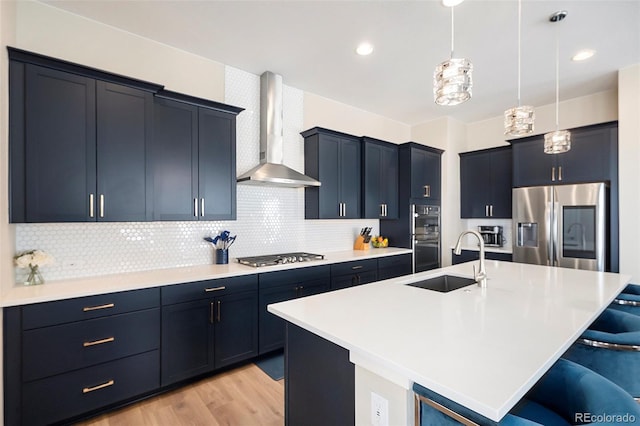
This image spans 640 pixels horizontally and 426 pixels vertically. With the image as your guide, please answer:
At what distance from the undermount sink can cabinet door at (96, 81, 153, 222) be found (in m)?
2.30

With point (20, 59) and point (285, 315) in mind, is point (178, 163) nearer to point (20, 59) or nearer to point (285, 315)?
point (20, 59)

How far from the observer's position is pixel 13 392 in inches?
69.4

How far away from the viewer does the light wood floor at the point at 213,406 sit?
6.64 ft

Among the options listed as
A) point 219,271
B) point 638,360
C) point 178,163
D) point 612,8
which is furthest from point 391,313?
point 612,8

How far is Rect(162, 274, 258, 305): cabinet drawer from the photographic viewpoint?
230cm

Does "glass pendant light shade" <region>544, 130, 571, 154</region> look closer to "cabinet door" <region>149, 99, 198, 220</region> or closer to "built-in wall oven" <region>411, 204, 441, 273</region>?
"built-in wall oven" <region>411, 204, 441, 273</region>

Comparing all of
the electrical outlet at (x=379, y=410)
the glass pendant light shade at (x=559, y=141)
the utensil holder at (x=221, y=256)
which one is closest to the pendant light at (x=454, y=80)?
the electrical outlet at (x=379, y=410)

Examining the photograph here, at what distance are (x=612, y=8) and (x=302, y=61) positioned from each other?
8.62 ft

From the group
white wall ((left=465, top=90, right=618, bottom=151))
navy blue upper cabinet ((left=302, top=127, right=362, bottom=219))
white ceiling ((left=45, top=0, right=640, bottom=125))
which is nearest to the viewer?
white ceiling ((left=45, top=0, right=640, bottom=125))

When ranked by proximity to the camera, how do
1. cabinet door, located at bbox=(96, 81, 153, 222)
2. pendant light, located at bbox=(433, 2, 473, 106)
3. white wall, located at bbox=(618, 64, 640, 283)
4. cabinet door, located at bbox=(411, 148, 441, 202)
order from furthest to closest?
cabinet door, located at bbox=(411, 148, 441, 202) → white wall, located at bbox=(618, 64, 640, 283) → cabinet door, located at bbox=(96, 81, 153, 222) → pendant light, located at bbox=(433, 2, 473, 106)

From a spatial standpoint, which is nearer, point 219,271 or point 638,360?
point 638,360

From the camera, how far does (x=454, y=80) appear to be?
4.79 feet

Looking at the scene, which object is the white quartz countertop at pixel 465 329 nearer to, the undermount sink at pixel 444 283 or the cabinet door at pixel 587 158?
the undermount sink at pixel 444 283

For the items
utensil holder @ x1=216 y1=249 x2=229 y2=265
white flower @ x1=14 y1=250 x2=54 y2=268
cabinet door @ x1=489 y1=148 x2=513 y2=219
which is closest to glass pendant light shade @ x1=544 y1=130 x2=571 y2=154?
cabinet door @ x1=489 y1=148 x2=513 y2=219
